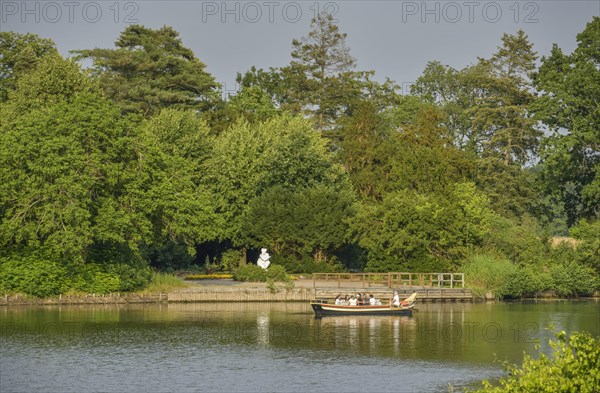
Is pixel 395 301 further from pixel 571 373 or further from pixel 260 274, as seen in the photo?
pixel 571 373

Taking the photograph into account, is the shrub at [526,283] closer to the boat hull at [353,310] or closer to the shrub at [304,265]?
the boat hull at [353,310]

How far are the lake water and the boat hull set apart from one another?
527 mm

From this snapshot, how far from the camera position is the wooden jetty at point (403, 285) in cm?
7281

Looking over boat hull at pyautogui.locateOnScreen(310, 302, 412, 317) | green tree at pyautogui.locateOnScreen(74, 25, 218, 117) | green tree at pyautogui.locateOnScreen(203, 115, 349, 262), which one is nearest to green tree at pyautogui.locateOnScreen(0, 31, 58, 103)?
green tree at pyautogui.locateOnScreen(74, 25, 218, 117)

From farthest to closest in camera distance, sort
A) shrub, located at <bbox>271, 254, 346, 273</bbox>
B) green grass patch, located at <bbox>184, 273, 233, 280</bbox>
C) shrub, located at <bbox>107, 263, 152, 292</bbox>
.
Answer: shrub, located at <bbox>271, 254, 346, 273</bbox> < green grass patch, located at <bbox>184, 273, 233, 280</bbox> < shrub, located at <bbox>107, 263, 152, 292</bbox>

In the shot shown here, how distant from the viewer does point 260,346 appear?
171 feet

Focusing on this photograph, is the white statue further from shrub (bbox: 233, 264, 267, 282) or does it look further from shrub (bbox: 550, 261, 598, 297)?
shrub (bbox: 550, 261, 598, 297)

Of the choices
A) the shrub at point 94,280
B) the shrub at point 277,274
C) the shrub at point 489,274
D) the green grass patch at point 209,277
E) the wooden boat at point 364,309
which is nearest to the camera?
the wooden boat at point 364,309

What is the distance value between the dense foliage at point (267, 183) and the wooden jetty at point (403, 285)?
1.35m

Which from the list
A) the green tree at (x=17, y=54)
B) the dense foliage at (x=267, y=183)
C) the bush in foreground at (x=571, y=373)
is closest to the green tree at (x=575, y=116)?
the dense foliage at (x=267, y=183)

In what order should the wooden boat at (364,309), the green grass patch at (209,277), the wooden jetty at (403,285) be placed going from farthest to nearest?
the green grass patch at (209,277) < the wooden jetty at (403,285) < the wooden boat at (364,309)

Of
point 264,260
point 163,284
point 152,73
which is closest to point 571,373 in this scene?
point 163,284

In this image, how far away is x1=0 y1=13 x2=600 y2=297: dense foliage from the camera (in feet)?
219

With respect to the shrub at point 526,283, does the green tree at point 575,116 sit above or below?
above
